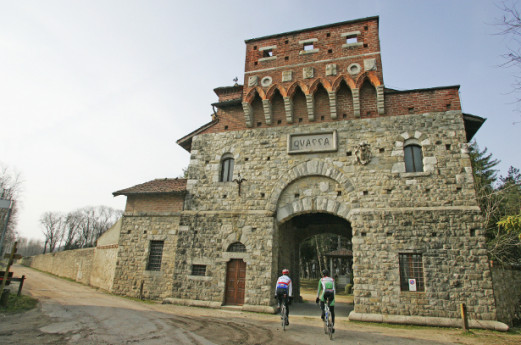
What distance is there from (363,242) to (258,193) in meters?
4.47

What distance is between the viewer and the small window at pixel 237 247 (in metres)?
12.4

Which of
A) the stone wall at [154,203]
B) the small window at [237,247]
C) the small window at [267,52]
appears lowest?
the small window at [237,247]

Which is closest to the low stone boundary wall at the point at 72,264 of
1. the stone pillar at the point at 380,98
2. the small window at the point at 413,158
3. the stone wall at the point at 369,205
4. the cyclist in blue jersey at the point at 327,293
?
the stone wall at the point at 369,205

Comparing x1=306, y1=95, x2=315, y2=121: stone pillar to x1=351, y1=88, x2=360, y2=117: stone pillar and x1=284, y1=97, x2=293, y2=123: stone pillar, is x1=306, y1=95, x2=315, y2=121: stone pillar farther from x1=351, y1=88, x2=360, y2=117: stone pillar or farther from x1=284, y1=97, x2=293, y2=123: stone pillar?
x1=351, y1=88, x2=360, y2=117: stone pillar

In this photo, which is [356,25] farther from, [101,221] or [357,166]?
[101,221]

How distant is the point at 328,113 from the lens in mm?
12984

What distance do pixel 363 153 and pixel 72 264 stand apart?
79.0 feet

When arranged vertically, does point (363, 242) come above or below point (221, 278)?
above

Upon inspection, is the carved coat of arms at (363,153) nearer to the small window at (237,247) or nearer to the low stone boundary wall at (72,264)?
the small window at (237,247)

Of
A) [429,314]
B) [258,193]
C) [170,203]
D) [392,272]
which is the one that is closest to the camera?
[429,314]

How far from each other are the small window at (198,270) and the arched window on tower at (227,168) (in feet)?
12.3

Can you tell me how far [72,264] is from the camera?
80.5 ft

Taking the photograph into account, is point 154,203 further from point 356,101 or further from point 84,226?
point 84,226

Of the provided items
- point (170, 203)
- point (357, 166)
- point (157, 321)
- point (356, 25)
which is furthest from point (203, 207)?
point (356, 25)
